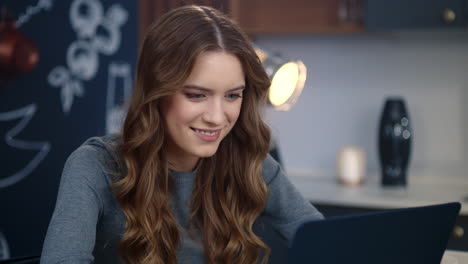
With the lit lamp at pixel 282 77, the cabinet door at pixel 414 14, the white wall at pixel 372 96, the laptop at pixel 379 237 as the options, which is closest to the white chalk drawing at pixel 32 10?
the white wall at pixel 372 96

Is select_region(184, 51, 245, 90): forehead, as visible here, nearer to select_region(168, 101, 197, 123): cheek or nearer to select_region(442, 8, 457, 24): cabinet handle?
select_region(168, 101, 197, 123): cheek

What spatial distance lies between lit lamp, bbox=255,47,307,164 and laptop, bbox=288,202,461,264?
2.28 ft

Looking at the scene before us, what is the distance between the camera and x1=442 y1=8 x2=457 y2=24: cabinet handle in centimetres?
238

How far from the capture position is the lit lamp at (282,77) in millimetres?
1638

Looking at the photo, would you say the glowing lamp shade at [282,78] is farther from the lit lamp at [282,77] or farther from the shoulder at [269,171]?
the shoulder at [269,171]

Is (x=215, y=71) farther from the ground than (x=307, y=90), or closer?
farther from the ground

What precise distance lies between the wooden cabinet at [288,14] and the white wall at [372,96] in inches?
10.5

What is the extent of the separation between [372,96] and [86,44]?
132 cm

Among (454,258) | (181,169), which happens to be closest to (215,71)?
(181,169)

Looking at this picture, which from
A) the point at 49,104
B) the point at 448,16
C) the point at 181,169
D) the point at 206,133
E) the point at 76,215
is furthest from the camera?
the point at 49,104

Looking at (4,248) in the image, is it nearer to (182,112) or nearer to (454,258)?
(182,112)

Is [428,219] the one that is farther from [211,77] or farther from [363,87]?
[363,87]

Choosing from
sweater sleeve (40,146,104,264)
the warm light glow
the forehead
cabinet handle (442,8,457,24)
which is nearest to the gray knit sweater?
sweater sleeve (40,146,104,264)

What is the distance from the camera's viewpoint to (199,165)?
153 cm
